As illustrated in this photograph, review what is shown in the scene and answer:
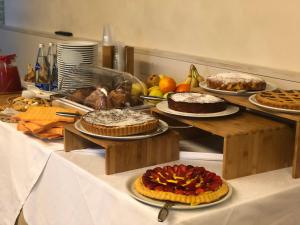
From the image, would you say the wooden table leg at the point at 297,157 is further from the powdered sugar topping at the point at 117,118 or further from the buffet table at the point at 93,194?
the powdered sugar topping at the point at 117,118

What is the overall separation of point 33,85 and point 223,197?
1.32m

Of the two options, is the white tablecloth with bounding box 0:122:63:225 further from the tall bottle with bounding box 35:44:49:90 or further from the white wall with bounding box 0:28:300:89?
the white wall with bounding box 0:28:300:89

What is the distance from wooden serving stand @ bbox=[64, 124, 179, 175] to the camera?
3.96 ft

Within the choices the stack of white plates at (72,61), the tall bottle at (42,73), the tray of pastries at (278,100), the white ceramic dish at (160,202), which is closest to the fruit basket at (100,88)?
the stack of white plates at (72,61)

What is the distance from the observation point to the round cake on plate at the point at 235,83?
1.43 metres

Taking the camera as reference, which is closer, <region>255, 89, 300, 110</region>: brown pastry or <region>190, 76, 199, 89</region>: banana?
<region>255, 89, 300, 110</region>: brown pastry

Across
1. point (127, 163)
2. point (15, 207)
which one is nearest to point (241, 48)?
point (127, 163)

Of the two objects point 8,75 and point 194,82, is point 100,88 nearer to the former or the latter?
point 194,82

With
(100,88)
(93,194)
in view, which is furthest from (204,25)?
(93,194)

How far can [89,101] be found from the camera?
1722 millimetres

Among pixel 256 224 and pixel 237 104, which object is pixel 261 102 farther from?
pixel 256 224

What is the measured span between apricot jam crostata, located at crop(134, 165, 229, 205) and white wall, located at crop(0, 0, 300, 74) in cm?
64

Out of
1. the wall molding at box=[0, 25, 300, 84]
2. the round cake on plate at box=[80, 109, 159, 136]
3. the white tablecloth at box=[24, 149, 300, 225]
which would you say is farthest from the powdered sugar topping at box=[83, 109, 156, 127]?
the wall molding at box=[0, 25, 300, 84]

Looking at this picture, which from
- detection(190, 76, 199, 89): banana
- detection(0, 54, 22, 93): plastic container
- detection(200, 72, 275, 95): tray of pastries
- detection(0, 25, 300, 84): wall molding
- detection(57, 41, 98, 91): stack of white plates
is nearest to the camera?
detection(200, 72, 275, 95): tray of pastries
